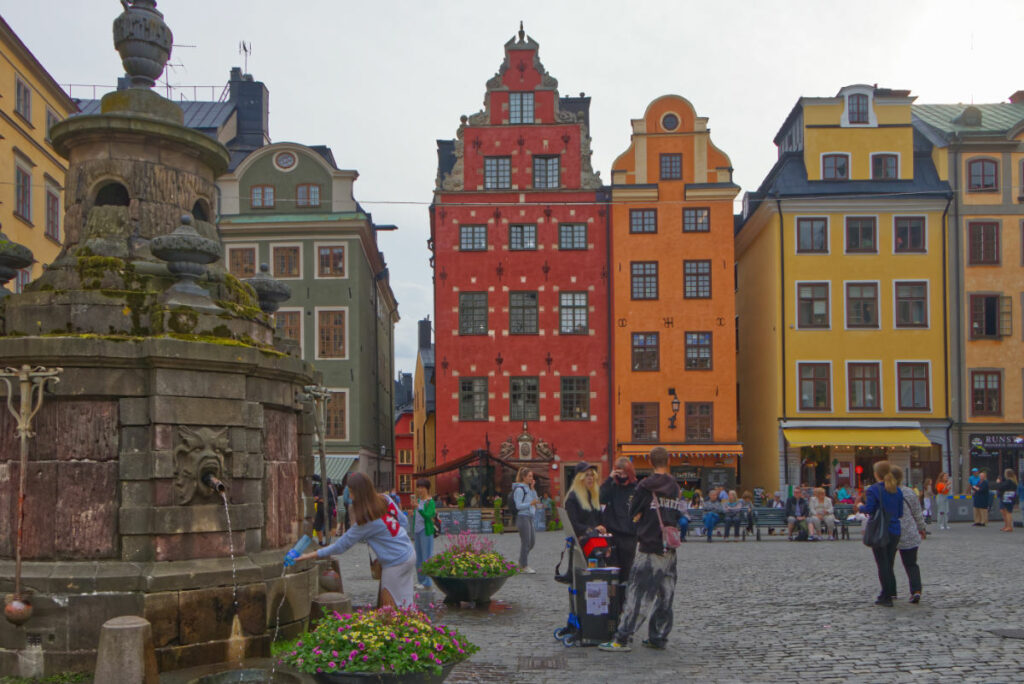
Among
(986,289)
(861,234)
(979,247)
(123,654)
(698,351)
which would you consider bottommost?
(123,654)

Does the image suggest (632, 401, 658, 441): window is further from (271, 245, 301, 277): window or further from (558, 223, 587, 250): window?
(271, 245, 301, 277): window

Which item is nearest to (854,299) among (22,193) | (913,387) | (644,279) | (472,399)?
(913,387)

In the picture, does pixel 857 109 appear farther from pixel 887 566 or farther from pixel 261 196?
pixel 887 566

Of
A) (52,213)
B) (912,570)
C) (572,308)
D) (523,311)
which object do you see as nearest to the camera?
(912,570)

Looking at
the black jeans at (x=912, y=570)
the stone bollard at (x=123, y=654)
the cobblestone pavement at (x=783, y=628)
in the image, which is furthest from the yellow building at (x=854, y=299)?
the stone bollard at (x=123, y=654)

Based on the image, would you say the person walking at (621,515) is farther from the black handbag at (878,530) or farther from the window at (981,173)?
the window at (981,173)

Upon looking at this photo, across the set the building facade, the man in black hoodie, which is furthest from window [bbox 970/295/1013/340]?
the man in black hoodie

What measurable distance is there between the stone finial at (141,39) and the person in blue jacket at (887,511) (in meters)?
9.42

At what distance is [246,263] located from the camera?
41.4 metres

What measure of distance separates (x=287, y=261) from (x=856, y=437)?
2187 centimetres

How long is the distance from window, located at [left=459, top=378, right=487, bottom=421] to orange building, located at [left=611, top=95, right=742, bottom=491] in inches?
190

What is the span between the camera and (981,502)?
3088 centimetres

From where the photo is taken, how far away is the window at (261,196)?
41500 millimetres

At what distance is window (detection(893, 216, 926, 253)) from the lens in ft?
132
